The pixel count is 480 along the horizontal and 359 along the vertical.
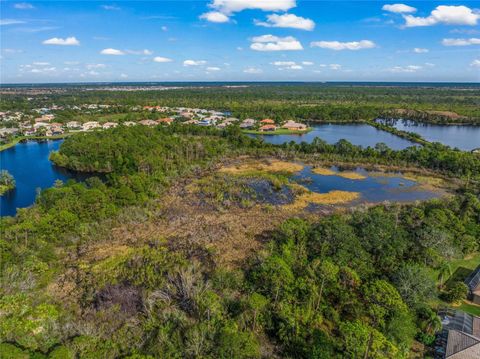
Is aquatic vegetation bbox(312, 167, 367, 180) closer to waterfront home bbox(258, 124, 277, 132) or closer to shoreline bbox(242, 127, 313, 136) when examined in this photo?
shoreline bbox(242, 127, 313, 136)

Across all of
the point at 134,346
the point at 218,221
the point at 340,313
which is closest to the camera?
the point at 134,346

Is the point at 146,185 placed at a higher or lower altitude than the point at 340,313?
higher

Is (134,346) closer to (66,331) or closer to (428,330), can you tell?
(66,331)

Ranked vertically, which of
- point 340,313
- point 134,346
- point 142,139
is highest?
point 142,139

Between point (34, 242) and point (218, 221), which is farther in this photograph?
point (218, 221)

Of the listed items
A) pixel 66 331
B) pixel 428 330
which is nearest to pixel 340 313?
pixel 428 330

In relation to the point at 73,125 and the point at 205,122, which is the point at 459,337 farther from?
the point at 73,125

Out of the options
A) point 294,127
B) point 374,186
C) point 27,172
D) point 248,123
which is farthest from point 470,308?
point 248,123

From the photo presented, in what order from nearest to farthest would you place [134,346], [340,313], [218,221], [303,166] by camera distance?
[134,346] < [340,313] < [218,221] < [303,166]
